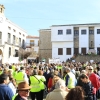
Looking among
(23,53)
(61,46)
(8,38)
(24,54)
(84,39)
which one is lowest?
(24,54)

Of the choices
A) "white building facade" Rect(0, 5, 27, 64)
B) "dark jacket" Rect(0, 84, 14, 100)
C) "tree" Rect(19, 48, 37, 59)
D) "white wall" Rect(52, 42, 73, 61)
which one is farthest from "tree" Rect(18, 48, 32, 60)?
"dark jacket" Rect(0, 84, 14, 100)

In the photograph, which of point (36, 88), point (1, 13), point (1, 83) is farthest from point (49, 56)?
point (1, 83)

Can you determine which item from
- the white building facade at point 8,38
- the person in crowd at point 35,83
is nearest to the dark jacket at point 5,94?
the person in crowd at point 35,83

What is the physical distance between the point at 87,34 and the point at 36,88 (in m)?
37.6

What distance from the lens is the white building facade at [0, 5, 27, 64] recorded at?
39506mm

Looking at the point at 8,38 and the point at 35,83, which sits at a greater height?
the point at 8,38

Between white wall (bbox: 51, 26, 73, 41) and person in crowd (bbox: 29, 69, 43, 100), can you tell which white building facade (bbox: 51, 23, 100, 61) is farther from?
person in crowd (bbox: 29, 69, 43, 100)

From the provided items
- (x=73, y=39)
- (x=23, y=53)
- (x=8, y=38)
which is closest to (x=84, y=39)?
(x=73, y=39)

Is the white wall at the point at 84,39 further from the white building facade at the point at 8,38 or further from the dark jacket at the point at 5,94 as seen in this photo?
the dark jacket at the point at 5,94

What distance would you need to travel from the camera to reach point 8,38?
42000 millimetres

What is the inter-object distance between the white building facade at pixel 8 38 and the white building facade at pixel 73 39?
7602 mm

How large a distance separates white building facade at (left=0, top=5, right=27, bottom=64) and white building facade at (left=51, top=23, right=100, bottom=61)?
7602 millimetres

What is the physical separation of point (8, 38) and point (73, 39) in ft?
44.3

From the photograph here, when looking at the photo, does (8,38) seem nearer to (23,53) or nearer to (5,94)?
(23,53)
